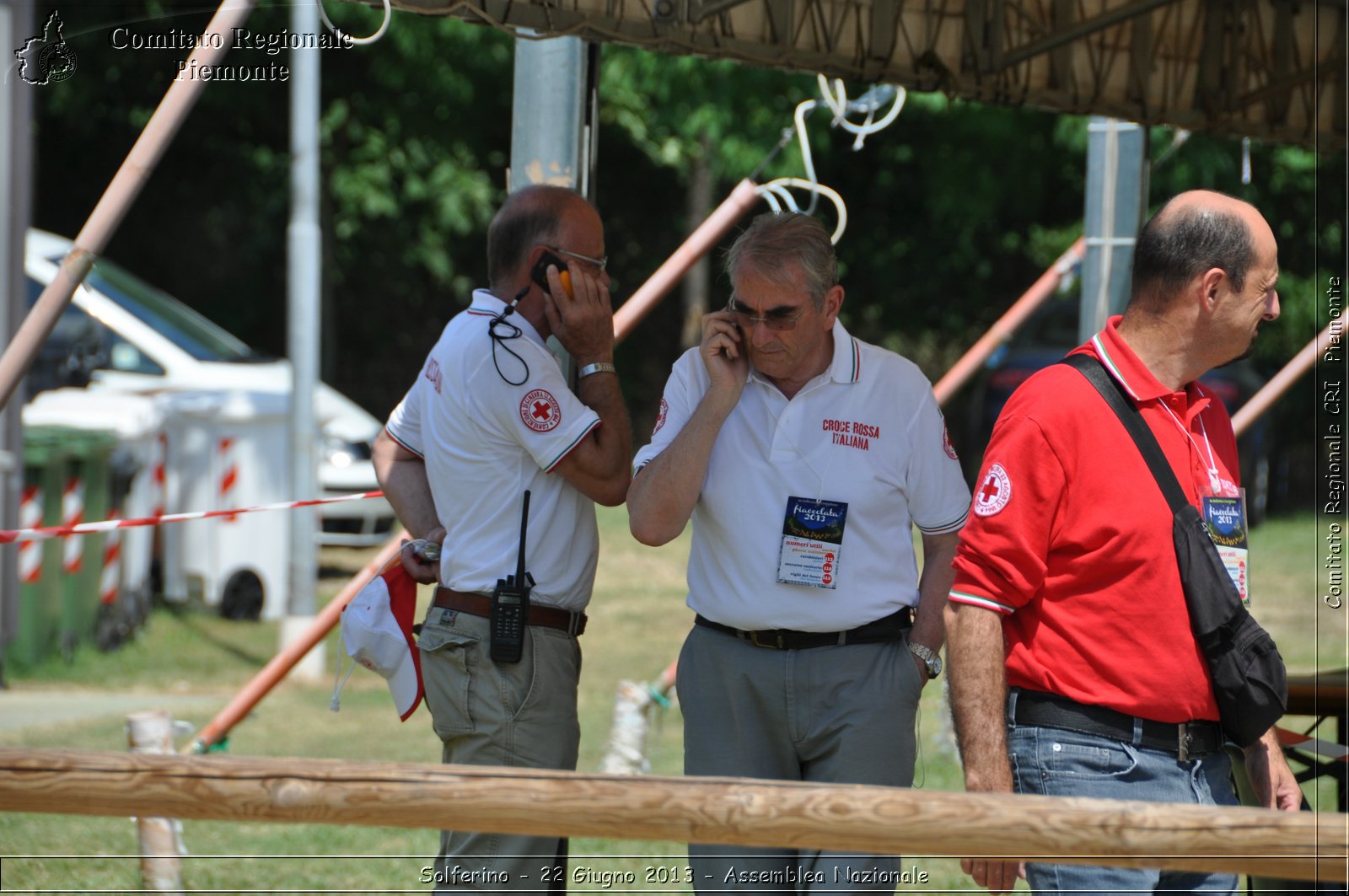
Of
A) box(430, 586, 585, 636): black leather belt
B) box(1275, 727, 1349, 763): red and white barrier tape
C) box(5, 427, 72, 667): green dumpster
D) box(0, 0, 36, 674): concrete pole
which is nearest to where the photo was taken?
box(430, 586, 585, 636): black leather belt

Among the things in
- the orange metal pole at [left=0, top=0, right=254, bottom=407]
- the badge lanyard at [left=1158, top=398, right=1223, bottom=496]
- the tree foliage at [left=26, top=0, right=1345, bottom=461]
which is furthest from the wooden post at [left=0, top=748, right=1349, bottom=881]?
the tree foliage at [left=26, top=0, right=1345, bottom=461]

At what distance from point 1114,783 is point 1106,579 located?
0.35 m

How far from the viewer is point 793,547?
308 cm

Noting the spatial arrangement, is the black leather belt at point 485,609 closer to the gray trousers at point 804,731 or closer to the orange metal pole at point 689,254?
the gray trousers at point 804,731

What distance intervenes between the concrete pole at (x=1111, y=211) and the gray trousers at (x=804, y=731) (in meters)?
2.69

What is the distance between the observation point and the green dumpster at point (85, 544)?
8133 millimetres

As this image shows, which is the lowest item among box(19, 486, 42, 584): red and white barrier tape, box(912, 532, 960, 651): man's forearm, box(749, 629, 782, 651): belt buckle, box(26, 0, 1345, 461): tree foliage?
box(19, 486, 42, 584): red and white barrier tape

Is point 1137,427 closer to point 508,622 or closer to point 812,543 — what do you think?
point 812,543

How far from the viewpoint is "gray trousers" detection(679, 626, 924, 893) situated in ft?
10.1

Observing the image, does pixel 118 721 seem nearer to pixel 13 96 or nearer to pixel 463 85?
pixel 13 96

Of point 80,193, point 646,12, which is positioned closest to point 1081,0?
point 646,12

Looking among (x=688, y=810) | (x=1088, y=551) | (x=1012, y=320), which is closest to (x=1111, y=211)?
(x=1012, y=320)

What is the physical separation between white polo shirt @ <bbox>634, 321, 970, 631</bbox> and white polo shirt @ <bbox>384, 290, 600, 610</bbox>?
21 cm

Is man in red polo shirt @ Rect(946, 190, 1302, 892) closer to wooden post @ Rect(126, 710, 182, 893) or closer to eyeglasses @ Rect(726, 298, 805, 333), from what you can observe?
eyeglasses @ Rect(726, 298, 805, 333)
